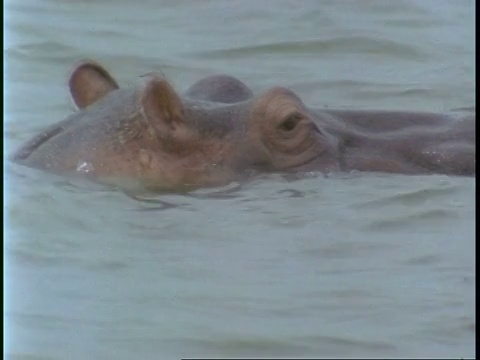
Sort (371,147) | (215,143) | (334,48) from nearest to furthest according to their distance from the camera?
(215,143), (371,147), (334,48)

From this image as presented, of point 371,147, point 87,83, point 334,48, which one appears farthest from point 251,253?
point 334,48

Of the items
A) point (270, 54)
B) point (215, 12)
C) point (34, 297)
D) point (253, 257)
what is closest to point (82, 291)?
point (34, 297)

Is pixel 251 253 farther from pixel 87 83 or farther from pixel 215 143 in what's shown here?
pixel 87 83

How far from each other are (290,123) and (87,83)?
91 cm

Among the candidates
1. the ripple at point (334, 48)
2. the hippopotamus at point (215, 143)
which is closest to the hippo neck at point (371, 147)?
the hippopotamus at point (215, 143)

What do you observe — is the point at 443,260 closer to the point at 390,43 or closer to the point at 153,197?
the point at 153,197

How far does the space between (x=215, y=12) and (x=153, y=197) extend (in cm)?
346

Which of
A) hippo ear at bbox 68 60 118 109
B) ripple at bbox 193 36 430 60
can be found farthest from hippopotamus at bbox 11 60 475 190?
ripple at bbox 193 36 430 60

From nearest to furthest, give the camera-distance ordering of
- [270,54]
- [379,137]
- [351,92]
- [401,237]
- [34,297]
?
[34,297]
[401,237]
[379,137]
[351,92]
[270,54]

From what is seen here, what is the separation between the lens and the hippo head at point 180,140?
611 cm

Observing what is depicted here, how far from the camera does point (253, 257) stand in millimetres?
5730

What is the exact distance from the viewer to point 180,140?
6156 mm

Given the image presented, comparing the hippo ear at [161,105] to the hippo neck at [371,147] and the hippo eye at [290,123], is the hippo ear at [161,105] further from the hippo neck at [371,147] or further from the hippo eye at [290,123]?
the hippo neck at [371,147]

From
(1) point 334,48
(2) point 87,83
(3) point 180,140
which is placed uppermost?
(1) point 334,48
